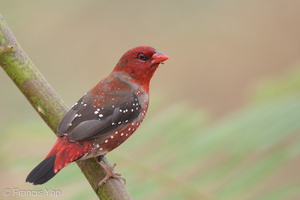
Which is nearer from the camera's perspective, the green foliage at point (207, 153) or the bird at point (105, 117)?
the bird at point (105, 117)

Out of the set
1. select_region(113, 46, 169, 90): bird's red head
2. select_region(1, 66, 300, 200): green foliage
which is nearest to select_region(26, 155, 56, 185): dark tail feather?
select_region(1, 66, 300, 200): green foliage

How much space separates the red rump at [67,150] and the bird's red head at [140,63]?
2.82 feet

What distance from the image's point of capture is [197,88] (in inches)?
418

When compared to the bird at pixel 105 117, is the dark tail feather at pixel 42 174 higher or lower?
lower

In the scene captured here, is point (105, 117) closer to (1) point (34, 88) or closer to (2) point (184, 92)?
(1) point (34, 88)

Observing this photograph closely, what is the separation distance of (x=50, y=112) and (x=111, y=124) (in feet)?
1.53

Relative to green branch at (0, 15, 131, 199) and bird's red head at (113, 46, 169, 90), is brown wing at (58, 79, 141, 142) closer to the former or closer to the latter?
green branch at (0, 15, 131, 199)

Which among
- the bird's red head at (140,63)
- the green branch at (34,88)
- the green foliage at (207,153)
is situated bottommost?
the green foliage at (207,153)

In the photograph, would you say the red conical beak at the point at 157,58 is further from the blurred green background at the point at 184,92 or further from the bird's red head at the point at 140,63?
the blurred green background at the point at 184,92

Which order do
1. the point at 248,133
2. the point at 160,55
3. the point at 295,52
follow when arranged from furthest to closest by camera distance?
the point at 295,52 → the point at 160,55 → the point at 248,133

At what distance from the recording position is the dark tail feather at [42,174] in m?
3.03

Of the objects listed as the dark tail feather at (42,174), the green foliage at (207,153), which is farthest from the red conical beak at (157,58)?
the dark tail feather at (42,174)

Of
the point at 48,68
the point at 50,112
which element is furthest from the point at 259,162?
the point at 48,68

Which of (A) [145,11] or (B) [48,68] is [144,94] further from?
(A) [145,11]
